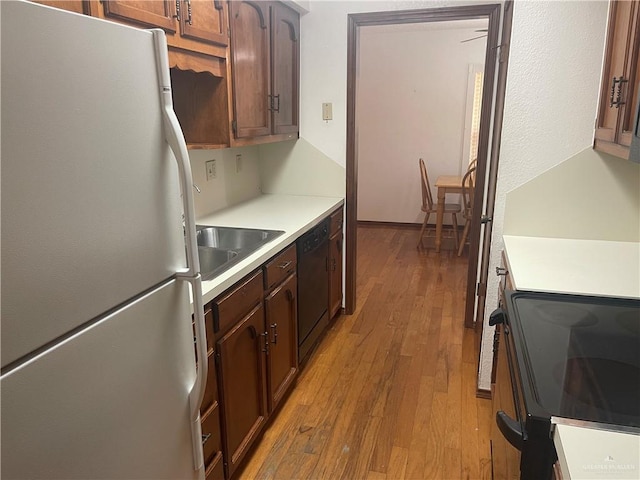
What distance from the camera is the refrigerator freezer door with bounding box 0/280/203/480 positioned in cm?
75

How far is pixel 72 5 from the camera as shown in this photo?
1294 millimetres

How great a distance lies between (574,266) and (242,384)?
1331mm

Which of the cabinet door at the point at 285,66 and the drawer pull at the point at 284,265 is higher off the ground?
the cabinet door at the point at 285,66

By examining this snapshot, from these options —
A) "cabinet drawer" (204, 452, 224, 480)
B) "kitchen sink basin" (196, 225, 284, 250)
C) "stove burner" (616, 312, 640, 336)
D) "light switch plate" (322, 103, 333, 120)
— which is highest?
"light switch plate" (322, 103, 333, 120)

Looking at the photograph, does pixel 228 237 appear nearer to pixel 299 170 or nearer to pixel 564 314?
pixel 299 170

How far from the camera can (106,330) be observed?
0.90m

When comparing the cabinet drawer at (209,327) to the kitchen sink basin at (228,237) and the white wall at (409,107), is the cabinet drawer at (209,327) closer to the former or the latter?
the kitchen sink basin at (228,237)

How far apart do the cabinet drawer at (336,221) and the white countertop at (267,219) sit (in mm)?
55

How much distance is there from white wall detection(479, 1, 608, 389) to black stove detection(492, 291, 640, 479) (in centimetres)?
78

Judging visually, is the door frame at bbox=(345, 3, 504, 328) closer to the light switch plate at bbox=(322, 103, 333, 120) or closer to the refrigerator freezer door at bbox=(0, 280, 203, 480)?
the light switch plate at bbox=(322, 103, 333, 120)

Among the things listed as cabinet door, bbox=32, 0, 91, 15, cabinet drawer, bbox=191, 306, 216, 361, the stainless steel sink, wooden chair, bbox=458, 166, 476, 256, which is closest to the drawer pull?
the stainless steel sink

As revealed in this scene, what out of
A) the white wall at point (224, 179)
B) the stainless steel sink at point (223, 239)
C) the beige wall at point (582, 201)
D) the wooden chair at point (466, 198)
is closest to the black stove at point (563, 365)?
the beige wall at point (582, 201)

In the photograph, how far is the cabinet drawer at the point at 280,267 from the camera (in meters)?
1.99

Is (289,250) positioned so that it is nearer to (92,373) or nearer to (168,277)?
(168,277)
